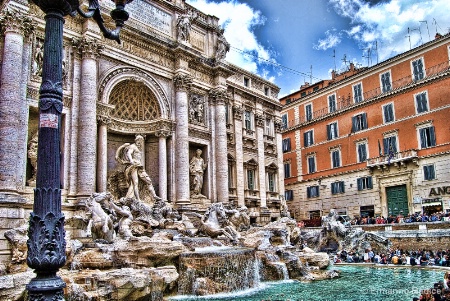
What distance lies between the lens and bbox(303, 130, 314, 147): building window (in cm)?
3784

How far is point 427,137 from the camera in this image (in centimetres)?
2866

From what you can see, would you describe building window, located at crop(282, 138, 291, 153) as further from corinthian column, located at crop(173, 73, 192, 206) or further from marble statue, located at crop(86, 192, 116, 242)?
marble statue, located at crop(86, 192, 116, 242)

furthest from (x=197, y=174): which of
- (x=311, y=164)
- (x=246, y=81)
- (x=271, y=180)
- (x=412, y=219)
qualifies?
(x=311, y=164)

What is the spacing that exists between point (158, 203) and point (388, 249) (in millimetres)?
13702

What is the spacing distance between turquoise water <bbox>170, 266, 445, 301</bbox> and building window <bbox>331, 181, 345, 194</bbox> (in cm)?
1668

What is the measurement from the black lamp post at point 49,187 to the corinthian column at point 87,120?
12920 mm

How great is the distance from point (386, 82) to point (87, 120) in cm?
2416

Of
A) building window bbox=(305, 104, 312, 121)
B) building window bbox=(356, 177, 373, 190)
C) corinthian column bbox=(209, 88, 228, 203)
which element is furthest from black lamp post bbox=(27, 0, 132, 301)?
building window bbox=(305, 104, 312, 121)

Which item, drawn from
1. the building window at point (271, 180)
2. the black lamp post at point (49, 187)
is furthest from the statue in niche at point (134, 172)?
the black lamp post at point (49, 187)

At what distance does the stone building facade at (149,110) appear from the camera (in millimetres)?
15633

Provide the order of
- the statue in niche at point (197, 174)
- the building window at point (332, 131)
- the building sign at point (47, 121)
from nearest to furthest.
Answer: the building sign at point (47, 121) < the statue in niche at point (197, 174) < the building window at point (332, 131)

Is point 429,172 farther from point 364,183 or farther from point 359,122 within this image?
point 359,122

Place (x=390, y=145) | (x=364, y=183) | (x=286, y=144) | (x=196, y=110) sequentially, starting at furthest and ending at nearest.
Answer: (x=286, y=144), (x=364, y=183), (x=390, y=145), (x=196, y=110)

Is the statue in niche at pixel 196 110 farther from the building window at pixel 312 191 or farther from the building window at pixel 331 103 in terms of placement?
the building window at pixel 312 191
